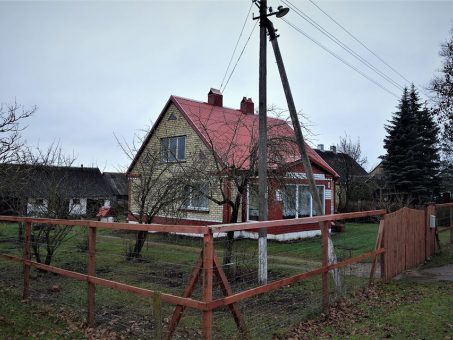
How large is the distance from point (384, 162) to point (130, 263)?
69.3ft

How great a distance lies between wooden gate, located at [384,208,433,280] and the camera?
356 inches

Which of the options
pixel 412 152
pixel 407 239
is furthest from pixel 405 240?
pixel 412 152

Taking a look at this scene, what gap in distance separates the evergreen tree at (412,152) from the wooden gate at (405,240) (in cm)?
1589

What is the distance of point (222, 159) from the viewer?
10.5 m

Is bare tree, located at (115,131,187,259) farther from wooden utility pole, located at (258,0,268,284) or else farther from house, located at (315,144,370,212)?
house, located at (315,144,370,212)

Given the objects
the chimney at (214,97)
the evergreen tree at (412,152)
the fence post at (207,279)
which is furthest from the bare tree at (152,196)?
the evergreen tree at (412,152)

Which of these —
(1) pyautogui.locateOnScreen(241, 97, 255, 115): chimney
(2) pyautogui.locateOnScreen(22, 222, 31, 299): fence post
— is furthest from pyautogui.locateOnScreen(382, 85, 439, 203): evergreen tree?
(2) pyautogui.locateOnScreen(22, 222, 31, 299): fence post

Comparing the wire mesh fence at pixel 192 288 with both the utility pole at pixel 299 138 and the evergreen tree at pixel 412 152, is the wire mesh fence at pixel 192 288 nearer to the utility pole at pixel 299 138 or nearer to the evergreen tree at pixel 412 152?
the utility pole at pixel 299 138

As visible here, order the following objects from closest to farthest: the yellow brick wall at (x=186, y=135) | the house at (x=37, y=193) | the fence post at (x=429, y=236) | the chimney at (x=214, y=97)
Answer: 1. the house at (x=37, y=193)
2. the fence post at (x=429, y=236)
3. the yellow brick wall at (x=186, y=135)
4. the chimney at (x=214, y=97)

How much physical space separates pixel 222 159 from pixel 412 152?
810 inches

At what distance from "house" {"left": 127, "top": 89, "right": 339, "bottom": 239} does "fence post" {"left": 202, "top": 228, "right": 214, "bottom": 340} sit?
17.8ft

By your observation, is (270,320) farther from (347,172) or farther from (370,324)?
(347,172)

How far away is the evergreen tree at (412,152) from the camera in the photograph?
89.6 feet

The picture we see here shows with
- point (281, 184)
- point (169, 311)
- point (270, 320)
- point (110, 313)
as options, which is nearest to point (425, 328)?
point (270, 320)
